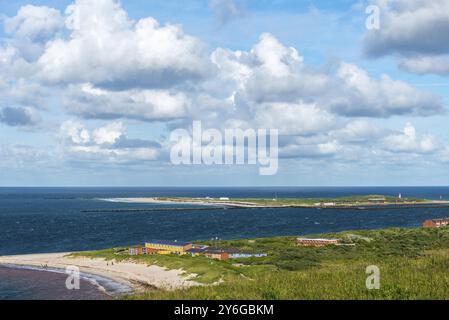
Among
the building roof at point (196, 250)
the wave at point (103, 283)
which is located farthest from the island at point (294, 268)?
the building roof at point (196, 250)

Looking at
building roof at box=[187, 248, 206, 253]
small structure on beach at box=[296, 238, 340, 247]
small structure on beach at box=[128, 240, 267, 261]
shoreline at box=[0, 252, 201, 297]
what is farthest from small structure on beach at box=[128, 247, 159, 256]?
small structure on beach at box=[296, 238, 340, 247]

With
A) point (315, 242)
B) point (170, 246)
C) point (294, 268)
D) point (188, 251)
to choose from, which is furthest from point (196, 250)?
point (315, 242)

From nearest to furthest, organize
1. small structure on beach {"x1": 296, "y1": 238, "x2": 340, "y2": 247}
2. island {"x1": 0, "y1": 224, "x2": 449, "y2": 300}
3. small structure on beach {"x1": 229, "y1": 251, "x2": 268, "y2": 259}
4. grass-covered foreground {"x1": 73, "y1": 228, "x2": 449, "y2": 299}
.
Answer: grass-covered foreground {"x1": 73, "y1": 228, "x2": 449, "y2": 299} < island {"x1": 0, "y1": 224, "x2": 449, "y2": 300} < small structure on beach {"x1": 229, "y1": 251, "x2": 268, "y2": 259} < small structure on beach {"x1": 296, "y1": 238, "x2": 340, "y2": 247}

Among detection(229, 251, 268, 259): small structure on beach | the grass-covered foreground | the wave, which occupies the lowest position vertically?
the wave

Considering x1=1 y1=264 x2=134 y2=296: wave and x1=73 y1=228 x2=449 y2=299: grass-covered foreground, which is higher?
x1=73 y1=228 x2=449 y2=299: grass-covered foreground

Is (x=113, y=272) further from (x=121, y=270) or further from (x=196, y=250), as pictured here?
(x=196, y=250)

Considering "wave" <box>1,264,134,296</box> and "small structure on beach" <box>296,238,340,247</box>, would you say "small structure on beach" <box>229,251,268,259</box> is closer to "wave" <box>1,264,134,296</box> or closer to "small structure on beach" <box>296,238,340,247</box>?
"small structure on beach" <box>296,238,340,247</box>

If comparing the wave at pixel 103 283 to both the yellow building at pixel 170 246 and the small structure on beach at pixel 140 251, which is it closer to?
the small structure on beach at pixel 140 251
